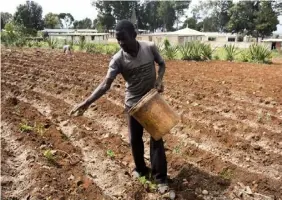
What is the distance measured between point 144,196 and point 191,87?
5.01 m

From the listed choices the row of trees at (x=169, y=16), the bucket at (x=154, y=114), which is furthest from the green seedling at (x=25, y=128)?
the row of trees at (x=169, y=16)

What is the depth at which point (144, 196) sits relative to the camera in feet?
11.5

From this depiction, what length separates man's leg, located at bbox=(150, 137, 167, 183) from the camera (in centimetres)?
357

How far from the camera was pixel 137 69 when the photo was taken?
340cm

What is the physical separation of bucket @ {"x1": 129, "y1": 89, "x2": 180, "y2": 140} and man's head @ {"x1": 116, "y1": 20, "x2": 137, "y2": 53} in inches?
17.5

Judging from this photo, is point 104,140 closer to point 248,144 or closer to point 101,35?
point 248,144

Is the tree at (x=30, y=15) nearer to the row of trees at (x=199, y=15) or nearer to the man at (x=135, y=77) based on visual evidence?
the row of trees at (x=199, y=15)

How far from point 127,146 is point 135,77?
1.54m

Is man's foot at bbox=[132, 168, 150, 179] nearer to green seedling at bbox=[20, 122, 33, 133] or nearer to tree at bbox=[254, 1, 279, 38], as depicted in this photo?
green seedling at bbox=[20, 122, 33, 133]

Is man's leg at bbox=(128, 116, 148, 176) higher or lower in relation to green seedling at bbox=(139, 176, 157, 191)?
higher

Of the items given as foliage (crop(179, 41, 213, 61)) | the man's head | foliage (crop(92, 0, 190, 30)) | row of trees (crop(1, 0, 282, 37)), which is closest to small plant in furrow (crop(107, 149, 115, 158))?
the man's head

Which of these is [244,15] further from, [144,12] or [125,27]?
[125,27]

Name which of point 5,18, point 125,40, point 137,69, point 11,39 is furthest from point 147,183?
point 5,18

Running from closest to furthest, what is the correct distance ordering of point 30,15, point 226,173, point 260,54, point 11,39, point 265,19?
point 226,173 → point 260,54 → point 11,39 → point 265,19 → point 30,15
